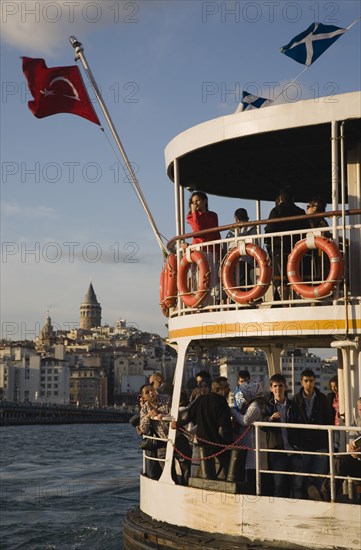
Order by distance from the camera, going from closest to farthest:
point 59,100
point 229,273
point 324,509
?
point 324,509
point 229,273
point 59,100

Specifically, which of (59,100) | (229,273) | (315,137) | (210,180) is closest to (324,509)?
(229,273)

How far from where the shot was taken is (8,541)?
674 inches

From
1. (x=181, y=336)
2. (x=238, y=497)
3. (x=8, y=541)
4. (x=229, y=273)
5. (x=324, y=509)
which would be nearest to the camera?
(x=324, y=509)

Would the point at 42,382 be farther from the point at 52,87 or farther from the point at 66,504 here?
the point at 52,87

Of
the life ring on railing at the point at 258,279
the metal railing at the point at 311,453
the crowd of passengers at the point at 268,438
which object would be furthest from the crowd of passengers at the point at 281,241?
the metal railing at the point at 311,453

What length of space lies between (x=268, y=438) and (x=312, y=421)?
551mm

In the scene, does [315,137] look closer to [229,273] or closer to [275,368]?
[229,273]

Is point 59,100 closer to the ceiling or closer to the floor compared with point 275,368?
closer to the ceiling

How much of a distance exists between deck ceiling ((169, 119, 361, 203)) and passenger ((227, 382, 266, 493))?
3048 millimetres

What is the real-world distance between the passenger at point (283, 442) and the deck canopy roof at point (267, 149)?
296 centimetres

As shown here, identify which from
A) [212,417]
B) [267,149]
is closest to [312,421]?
[212,417]

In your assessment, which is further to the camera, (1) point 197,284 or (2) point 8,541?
(2) point 8,541

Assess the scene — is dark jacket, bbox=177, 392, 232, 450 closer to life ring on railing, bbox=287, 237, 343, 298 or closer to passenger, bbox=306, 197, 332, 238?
life ring on railing, bbox=287, 237, 343, 298

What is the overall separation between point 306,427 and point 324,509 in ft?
2.75
